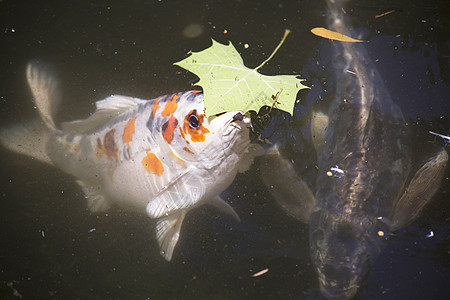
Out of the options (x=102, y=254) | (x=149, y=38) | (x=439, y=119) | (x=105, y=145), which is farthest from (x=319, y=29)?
(x=102, y=254)

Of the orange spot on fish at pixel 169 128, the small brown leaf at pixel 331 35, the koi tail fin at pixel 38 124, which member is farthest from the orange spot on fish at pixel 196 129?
the small brown leaf at pixel 331 35

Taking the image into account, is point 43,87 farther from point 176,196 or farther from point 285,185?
point 285,185

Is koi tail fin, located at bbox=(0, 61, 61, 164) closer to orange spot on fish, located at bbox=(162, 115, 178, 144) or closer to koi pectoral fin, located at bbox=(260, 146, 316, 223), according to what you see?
orange spot on fish, located at bbox=(162, 115, 178, 144)

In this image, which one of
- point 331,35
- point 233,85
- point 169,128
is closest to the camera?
point 233,85

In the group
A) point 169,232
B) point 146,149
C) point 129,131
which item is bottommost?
point 169,232

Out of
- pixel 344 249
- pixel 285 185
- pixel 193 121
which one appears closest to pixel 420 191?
pixel 344 249

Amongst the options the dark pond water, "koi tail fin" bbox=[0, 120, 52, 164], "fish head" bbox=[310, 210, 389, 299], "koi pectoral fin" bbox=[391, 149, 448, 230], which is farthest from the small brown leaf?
"koi tail fin" bbox=[0, 120, 52, 164]
